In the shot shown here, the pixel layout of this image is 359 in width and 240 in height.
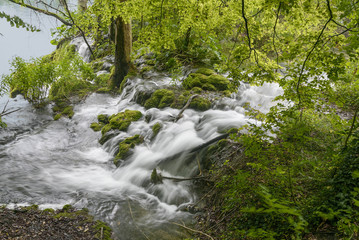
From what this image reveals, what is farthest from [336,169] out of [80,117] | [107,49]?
[107,49]

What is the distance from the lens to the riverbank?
3.20 m

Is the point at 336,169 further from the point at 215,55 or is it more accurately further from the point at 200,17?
the point at 215,55

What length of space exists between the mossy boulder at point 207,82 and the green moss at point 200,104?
1019 mm

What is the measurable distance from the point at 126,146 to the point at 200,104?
86.3 inches

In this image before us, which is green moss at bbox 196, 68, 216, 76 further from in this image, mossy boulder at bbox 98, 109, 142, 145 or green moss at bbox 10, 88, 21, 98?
green moss at bbox 10, 88, 21, 98

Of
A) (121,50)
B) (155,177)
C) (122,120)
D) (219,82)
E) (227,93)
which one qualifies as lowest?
(155,177)

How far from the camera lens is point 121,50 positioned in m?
9.48

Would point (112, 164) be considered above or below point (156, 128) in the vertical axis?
below

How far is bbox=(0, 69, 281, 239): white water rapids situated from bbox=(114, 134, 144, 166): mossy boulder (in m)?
0.17

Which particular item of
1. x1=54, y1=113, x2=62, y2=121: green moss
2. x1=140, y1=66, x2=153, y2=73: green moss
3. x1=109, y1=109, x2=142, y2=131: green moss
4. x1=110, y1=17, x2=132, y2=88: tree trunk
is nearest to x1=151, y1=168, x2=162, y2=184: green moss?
x1=109, y1=109, x2=142, y2=131: green moss

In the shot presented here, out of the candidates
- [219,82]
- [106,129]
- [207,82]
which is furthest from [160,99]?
[219,82]

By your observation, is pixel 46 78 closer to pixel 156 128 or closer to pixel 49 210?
pixel 156 128

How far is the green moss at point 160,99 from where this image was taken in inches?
292

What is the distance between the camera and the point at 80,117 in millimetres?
8383
